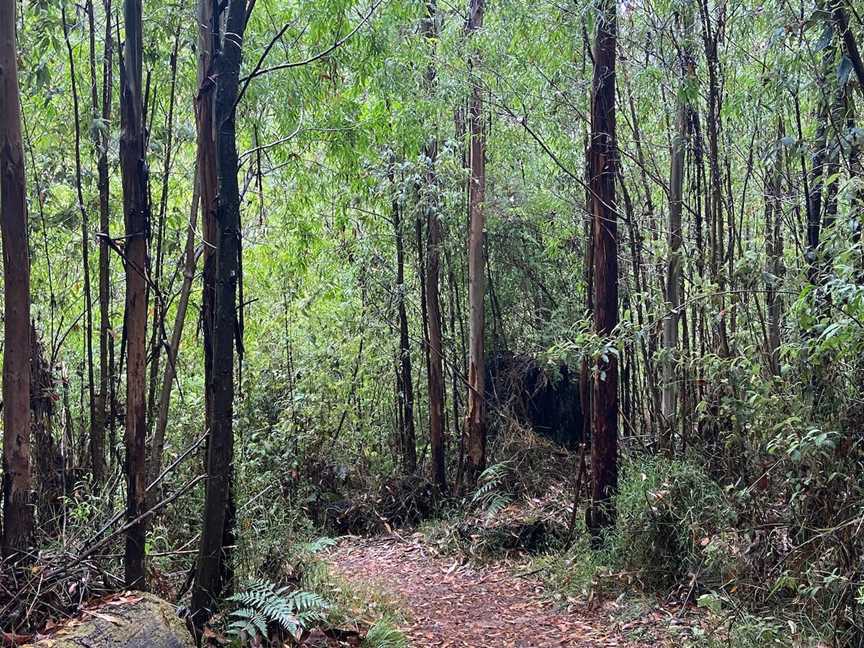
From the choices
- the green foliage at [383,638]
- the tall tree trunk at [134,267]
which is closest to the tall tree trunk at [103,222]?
the tall tree trunk at [134,267]

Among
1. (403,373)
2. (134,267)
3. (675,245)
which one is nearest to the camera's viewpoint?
(134,267)

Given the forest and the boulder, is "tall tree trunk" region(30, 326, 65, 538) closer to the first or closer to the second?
the forest

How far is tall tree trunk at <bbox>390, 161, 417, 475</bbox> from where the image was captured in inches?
383

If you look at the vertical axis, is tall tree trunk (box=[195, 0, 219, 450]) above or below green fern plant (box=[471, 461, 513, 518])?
above

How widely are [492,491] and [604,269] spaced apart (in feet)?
10.7

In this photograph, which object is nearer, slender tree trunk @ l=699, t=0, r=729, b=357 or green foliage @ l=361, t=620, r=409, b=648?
green foliage @ l=361, t=620, r=409, b=648

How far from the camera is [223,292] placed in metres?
3.78

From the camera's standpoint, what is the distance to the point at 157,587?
4.27 metres

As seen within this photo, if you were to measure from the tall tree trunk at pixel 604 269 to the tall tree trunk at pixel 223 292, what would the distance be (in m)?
3.77

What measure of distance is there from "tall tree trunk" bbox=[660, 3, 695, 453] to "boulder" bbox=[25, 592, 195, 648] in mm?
3793

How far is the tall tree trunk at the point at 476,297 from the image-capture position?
901 centimetres

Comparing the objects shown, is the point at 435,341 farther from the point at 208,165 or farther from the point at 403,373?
the point at 208,165

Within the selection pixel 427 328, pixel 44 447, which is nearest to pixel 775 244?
pixel 427 328

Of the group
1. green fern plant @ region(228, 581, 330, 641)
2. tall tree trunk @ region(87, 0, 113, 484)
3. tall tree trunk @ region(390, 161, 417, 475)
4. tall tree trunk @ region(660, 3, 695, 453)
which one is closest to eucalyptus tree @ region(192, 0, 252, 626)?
green fern plant @ region(228, 581, 330, 641)
